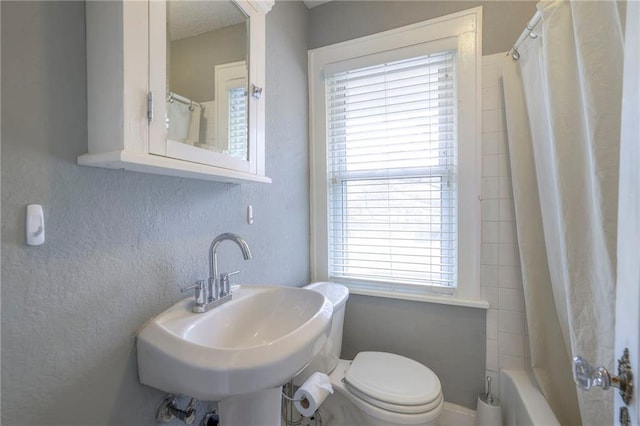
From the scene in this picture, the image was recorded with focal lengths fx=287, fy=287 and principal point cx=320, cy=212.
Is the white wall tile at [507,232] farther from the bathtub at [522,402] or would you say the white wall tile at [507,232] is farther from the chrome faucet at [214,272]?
the chrome faucet at [214,272]

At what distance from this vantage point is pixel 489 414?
1.38 metres

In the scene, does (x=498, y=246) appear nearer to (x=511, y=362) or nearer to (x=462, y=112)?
(x=511, y=362)

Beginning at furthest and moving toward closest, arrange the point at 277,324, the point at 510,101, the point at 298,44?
the point at 298,44 < the point at 510,101 < the point at 277,324

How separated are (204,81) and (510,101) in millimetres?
1376

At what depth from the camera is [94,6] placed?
69 centimetres

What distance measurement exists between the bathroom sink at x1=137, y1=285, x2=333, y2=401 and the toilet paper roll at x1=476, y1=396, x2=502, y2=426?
1.10m

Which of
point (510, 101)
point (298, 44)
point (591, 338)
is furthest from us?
point (298, 44)

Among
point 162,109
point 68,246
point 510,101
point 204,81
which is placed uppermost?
point 510,101

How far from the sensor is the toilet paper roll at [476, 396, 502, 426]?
1.38 meters

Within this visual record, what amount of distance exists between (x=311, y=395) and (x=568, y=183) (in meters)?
1.16

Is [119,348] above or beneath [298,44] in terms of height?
beneath

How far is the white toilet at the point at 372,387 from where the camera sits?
1142 mm

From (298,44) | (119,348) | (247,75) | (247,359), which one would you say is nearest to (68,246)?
(119,348)

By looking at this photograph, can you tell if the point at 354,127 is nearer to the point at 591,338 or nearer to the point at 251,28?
the point at 251,28
